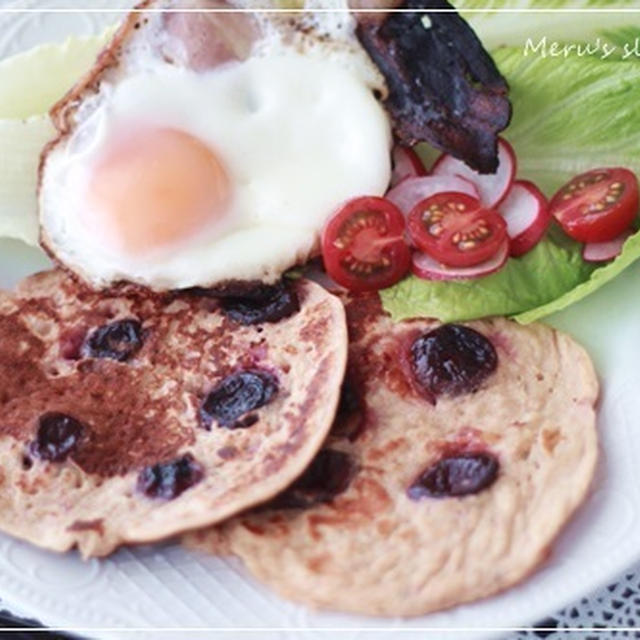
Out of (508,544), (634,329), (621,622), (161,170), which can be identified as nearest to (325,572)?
(508,544)

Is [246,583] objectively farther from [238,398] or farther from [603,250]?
[603,250]

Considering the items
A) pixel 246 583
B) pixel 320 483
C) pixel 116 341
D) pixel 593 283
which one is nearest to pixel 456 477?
pixel 320 483

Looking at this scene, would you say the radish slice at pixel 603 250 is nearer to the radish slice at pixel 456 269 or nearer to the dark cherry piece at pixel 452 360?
the radish slice at pixel 456 269

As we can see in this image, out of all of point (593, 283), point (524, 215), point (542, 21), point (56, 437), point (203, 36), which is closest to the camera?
point (56, 437)

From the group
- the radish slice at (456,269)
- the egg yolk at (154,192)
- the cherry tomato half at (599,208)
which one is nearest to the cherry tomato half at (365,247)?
the radish slice at (456,269)

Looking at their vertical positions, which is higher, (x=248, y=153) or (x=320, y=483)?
(x=248, y=153)

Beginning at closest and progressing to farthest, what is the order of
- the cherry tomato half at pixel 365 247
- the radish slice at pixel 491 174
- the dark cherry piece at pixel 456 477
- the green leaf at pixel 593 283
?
the dark cherry piece at pixel 456 477, the green leaf at pixel 593 283, the cherry tomato half at pixel 365 247, the radish slice at pixel 491 174
